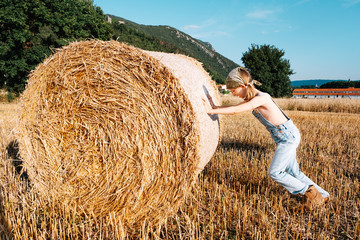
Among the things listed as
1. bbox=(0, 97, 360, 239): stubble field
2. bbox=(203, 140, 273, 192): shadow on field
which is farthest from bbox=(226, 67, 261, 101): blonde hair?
bbox=(203, 140, 273, 192): shadow on field

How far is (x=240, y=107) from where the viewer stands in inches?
117

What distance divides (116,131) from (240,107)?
1537 mm

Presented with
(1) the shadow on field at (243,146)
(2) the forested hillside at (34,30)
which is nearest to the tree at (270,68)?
(2) the forested hillside at (34,30)

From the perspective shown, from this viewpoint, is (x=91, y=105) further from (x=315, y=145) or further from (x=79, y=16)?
(x=79, y=16)

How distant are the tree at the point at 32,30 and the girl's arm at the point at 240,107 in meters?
19.4

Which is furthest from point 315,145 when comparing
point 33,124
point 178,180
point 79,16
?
point 79,16

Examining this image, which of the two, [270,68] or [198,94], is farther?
[270,68]

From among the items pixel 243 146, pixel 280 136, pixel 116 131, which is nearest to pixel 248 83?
pixel 280 136

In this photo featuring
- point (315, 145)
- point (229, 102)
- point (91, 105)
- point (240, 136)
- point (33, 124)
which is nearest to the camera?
point (91, 105)

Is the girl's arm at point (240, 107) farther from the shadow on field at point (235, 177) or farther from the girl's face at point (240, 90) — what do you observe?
the shadow on field at point (235, 177)

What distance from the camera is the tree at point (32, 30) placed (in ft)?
63.5

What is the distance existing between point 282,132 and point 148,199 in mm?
1890

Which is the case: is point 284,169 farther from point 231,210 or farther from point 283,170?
point 231,210

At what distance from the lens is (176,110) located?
284 cm
